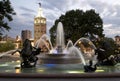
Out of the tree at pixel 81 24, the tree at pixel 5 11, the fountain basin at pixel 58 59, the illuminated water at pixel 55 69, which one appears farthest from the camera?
the tree at pixel 81 24

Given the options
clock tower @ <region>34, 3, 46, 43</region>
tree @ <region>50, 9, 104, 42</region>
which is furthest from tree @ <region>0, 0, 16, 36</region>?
clock tower @ <region>34, 3, 46, 43</region>

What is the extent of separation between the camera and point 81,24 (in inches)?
2463

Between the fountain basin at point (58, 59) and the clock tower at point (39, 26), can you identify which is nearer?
the fountain basin at point (58, 59)

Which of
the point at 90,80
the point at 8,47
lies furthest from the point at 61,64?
the point at 8,47

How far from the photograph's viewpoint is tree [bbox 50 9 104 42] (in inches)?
2402

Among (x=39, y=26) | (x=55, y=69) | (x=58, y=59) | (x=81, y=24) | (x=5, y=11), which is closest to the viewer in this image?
(x=55, y=69)

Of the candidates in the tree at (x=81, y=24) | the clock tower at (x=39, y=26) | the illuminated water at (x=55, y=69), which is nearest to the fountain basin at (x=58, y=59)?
the illuminated water at (x=55, y=69)

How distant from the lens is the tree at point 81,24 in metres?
61.0

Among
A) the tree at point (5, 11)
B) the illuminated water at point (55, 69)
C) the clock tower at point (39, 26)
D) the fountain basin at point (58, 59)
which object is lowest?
the illuminated water at point (55, 69)

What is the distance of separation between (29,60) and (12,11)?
26.6 meters

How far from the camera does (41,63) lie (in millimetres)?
19297

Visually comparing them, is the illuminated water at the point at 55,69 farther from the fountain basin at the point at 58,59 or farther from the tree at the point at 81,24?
the tree at the point at 81,24

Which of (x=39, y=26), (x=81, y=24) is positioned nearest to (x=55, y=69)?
(x=81, y=24)

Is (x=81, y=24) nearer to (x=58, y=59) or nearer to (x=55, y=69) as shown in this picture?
(x=58, y=59)
